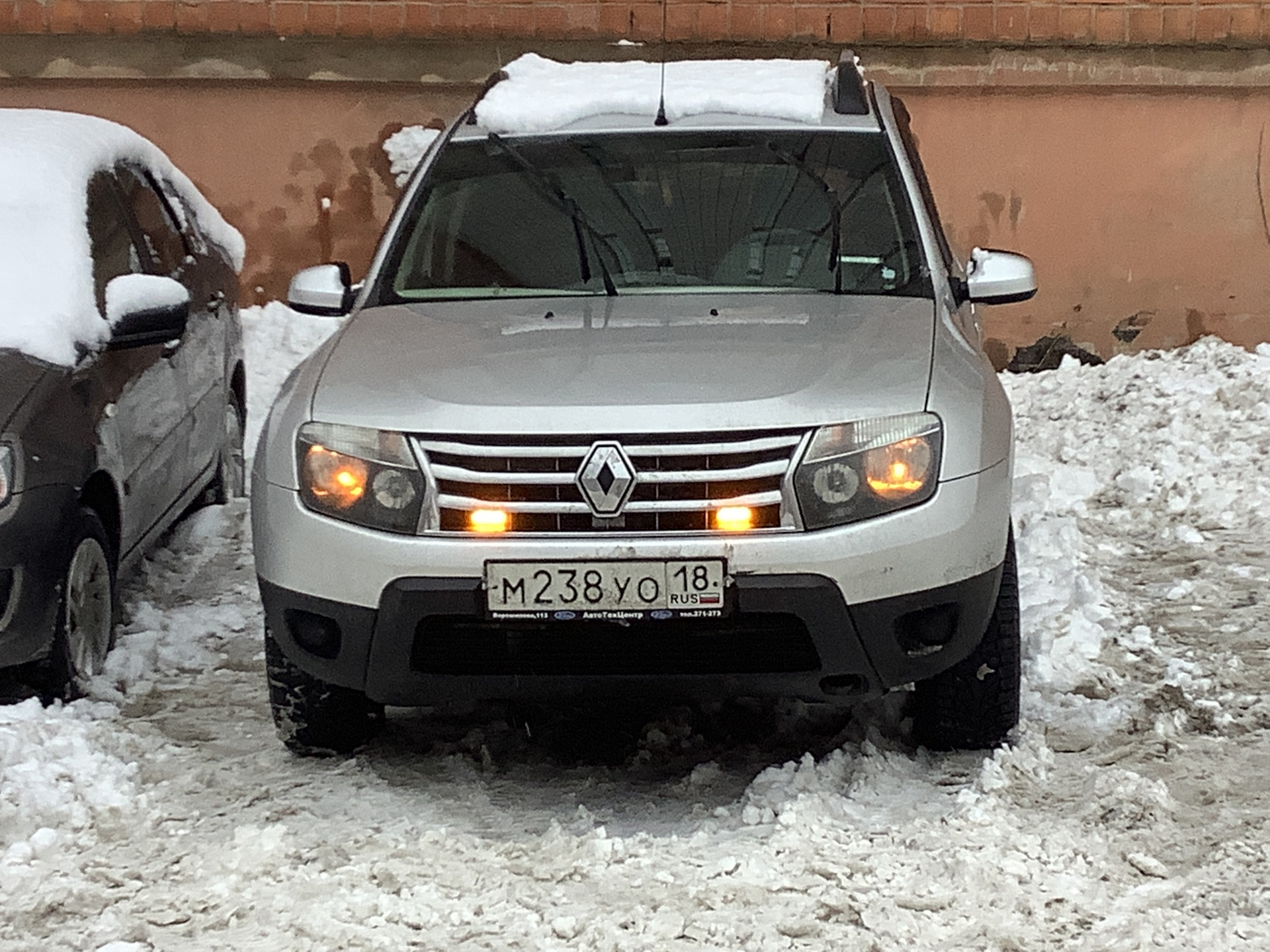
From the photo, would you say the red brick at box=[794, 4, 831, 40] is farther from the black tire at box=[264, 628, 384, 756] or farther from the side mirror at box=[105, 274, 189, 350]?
the black tire at box=[264, 628, 384, 756]

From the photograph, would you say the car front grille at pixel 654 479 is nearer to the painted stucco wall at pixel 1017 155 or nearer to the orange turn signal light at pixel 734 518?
the orange turn signal light at pixel 734 518

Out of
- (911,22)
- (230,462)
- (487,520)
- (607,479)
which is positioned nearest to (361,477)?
(487,520)

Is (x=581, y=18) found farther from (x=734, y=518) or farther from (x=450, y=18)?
(x=734, y=518)

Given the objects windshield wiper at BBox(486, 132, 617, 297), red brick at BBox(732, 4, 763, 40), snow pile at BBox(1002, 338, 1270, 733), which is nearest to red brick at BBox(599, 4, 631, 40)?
red brick at BBox(732, 4, 763, 40)

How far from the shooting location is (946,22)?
884 cm

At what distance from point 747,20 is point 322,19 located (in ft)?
7.90

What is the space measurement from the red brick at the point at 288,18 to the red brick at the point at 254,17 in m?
0.04

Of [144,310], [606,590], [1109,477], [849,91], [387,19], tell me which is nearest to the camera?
[606,590]

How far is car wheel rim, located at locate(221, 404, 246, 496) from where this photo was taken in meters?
6.52

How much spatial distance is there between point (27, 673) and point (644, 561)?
6.31 feet

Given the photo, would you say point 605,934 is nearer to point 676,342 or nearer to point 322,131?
point 676,342

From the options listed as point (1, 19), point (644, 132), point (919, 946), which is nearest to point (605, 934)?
point (919, 946)

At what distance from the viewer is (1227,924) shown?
3.17 m

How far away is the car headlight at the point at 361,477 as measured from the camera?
3.55m
